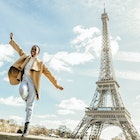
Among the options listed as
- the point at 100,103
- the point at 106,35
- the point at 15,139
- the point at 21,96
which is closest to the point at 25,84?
the point at 21,96

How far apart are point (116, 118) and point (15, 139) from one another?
116ft

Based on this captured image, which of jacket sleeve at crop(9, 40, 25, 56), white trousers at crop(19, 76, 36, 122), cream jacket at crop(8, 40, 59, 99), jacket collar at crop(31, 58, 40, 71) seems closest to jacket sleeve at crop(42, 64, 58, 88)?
cream jacket at crop(8, 40, 59, 99)

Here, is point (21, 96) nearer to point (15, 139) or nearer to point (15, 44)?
point (15, 139)

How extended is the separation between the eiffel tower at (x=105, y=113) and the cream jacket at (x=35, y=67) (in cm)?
3376

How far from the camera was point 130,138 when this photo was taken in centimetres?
3809

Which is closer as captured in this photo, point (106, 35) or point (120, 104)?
point (120, 104)

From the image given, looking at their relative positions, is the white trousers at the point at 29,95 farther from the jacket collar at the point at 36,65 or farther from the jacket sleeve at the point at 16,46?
the jacket sleeve at the point at 16,46

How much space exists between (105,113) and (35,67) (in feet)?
119

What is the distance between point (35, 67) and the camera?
5340mm

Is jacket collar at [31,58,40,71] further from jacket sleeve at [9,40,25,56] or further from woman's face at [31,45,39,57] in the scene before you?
jacket sleeve at [9,40,25,56]

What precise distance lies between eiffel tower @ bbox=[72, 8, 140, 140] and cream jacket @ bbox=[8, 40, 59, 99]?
3376 centimetres

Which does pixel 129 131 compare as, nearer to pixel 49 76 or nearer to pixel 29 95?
pixel 49 76

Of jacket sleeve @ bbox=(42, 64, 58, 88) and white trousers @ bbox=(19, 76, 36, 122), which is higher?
jacket sleeve @ bbox=(42, 64, 58, 88)

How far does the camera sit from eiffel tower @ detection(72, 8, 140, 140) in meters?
38.5
